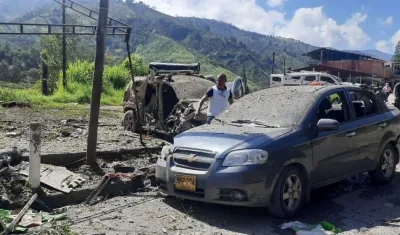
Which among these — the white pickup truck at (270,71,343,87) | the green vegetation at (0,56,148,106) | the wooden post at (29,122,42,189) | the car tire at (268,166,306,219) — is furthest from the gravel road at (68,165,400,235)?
the white pickup truck at (270,71,343,87)

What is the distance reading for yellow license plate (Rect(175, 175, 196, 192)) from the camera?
5.61 metres

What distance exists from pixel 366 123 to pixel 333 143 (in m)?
1.03

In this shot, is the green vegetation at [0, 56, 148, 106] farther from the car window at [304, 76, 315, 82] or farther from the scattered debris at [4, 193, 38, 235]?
the scattered debris at [4, 193, 38, 235]

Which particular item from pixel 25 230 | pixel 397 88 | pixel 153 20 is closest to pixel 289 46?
pixel 153 20

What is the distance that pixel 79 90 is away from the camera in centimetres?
2602

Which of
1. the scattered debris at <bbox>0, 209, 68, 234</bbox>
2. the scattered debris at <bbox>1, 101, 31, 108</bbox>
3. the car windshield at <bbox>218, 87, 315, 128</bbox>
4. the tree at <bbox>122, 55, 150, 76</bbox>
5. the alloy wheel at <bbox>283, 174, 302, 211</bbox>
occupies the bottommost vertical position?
the scattered debris at <bbox>0, 209, 68, 234</bbox>

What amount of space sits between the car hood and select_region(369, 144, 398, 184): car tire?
7.78 feet

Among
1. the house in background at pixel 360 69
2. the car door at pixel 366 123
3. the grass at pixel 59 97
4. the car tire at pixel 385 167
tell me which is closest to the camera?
the car door at pixel 366 123

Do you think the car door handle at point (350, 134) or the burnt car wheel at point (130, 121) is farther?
the burnt car wheel at point (130, 121)

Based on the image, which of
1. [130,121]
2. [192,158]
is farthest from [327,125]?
[130,121]

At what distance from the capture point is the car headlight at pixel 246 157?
5.45m

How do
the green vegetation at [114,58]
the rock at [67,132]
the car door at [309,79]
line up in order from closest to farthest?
the rock at [67,132]
the green vegetation at [114,58]
the car door at [309,79]

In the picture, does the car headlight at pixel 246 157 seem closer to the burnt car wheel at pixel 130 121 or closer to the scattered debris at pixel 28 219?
the scattered debris at pixel 28 219

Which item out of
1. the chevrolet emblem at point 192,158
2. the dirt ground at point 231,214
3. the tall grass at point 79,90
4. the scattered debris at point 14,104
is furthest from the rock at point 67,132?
the tall grass at point 79,90
